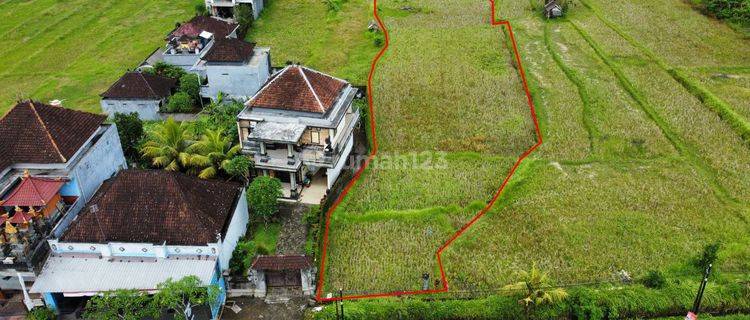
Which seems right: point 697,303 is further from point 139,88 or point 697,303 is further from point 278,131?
point 139,88

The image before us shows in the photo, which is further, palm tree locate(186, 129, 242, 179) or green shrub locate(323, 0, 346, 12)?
green shrub locate(323, 0, 346, 12)

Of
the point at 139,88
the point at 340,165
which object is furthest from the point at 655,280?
the point at 139,88

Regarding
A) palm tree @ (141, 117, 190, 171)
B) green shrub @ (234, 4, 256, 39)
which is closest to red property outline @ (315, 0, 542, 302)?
palm tree @ (141, 117, 190, 171)

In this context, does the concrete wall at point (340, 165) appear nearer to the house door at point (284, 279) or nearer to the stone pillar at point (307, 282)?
the house door at point (284, 279)

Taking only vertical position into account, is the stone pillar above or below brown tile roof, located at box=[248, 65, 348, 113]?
below

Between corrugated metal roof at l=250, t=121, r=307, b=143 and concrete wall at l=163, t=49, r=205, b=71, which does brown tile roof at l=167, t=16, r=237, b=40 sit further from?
corrugated metal roof at l=250, t=121, r=307, b=143

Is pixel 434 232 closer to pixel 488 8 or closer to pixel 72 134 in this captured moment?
pixel 72 134

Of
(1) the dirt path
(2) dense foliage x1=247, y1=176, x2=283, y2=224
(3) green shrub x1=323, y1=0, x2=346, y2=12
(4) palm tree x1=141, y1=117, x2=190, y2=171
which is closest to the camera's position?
(1) the dirt path
